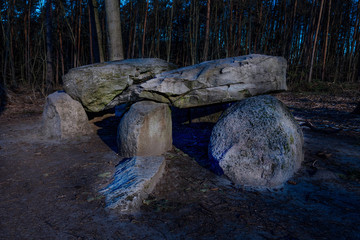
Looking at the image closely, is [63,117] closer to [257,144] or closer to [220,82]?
[220,82]

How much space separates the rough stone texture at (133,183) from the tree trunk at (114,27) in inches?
137

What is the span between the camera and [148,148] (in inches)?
149

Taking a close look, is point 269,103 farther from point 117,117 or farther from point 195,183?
point 117,117

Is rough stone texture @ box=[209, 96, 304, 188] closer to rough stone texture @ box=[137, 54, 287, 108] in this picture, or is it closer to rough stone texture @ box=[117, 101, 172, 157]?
rough stone texture @ box=[137, 54, 287, 108]

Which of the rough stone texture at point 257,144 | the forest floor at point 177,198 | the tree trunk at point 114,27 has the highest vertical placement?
the tree trunk at point 114,27

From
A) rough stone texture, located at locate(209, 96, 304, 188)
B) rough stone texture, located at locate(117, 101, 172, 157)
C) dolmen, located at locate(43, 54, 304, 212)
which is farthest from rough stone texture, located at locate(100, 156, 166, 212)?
rough stone texture, located at locate(209, 96, 304, 188)

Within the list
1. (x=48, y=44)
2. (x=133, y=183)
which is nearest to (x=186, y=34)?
(x=48, y=44)

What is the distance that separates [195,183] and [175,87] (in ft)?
5.40

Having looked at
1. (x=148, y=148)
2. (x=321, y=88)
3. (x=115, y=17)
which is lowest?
(x=148, y=148)

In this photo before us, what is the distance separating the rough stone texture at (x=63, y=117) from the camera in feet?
15.5

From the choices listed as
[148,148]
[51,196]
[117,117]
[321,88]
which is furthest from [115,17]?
[321,88]

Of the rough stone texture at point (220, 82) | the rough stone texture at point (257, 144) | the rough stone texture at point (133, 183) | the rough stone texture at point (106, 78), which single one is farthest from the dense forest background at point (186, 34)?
the rough stone texture at point (133, 183)

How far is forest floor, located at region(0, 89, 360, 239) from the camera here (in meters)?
2.12

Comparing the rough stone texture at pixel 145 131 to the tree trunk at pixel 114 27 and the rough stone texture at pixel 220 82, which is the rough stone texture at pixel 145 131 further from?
the tree trunk at pixel 114 27
